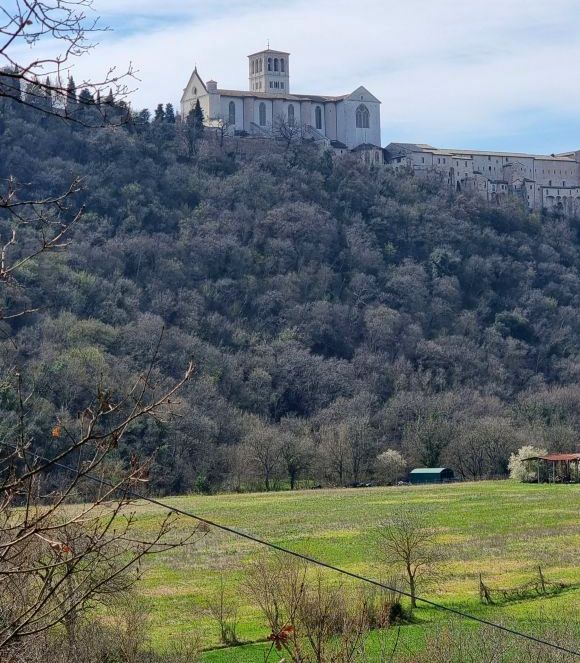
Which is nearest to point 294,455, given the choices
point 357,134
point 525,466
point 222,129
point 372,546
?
point 525,466

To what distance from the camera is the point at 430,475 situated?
76.5 metres

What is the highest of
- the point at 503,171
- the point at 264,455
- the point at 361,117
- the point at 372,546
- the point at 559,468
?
the point at 361,117

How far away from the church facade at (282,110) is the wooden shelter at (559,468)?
74.2m

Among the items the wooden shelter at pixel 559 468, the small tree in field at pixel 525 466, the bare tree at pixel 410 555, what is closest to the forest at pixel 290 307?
the small tree in field at pixel 525 466

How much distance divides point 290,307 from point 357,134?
38389 millimetres

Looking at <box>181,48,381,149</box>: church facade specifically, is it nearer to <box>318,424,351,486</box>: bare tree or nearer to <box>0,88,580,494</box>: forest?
<box>0,88,580,494</box>: forest

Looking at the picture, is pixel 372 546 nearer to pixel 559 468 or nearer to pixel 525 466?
pixel 525 466

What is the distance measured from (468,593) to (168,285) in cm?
8238

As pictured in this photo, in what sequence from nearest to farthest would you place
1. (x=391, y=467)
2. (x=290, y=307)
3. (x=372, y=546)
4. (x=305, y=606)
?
(x=305, y=606) < (x=372, y=546) < (x=391, y=467) < (x=290, y=307)

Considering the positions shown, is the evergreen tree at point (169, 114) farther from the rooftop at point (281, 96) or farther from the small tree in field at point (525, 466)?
the small tree in field at point (525, 466)

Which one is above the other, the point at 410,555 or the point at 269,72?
the point at 269,72

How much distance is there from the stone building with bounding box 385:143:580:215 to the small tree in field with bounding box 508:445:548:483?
235 ft

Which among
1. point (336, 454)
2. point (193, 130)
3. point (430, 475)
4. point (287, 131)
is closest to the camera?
point (430, 475)

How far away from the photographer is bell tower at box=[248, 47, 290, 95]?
14912 cm
